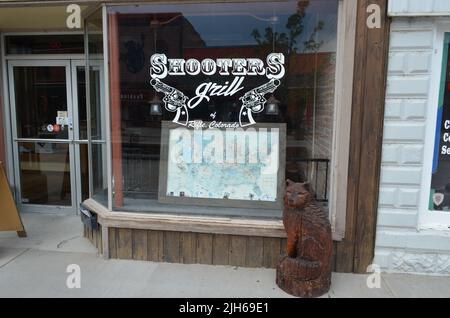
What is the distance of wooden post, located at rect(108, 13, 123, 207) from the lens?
3.61 metres

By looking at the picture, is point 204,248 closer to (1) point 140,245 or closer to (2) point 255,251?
(2) point 255,251

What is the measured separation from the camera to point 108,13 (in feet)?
11.6

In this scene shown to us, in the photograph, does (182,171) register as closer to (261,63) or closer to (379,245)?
(261,63)

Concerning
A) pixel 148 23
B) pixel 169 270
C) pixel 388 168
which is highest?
pixel 148 23

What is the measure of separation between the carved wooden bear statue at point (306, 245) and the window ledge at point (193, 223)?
41 cm

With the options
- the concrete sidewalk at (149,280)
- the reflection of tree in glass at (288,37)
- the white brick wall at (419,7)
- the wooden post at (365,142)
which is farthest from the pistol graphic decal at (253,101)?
the concrete sidewalk at (149,280)

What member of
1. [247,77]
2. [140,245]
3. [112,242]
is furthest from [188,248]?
[247,77]

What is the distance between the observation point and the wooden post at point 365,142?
125 inches

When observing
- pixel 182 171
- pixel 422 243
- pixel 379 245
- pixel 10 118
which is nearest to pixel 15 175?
pixel 10 118

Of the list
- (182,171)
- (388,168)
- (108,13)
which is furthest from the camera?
(182,171)

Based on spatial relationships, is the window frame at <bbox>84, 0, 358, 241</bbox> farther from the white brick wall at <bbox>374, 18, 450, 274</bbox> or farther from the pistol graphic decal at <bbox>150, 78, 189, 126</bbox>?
the pistol graphic decal at <bbox>150, 78, 189, 126</bbox>

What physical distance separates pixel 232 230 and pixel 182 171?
80cm

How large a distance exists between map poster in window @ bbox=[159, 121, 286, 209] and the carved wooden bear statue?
2.12 feet

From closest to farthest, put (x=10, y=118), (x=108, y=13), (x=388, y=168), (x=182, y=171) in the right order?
(x=388, y=168)
(x=108, y=13)
(x=182, y=171)
(x=10, y=118)
